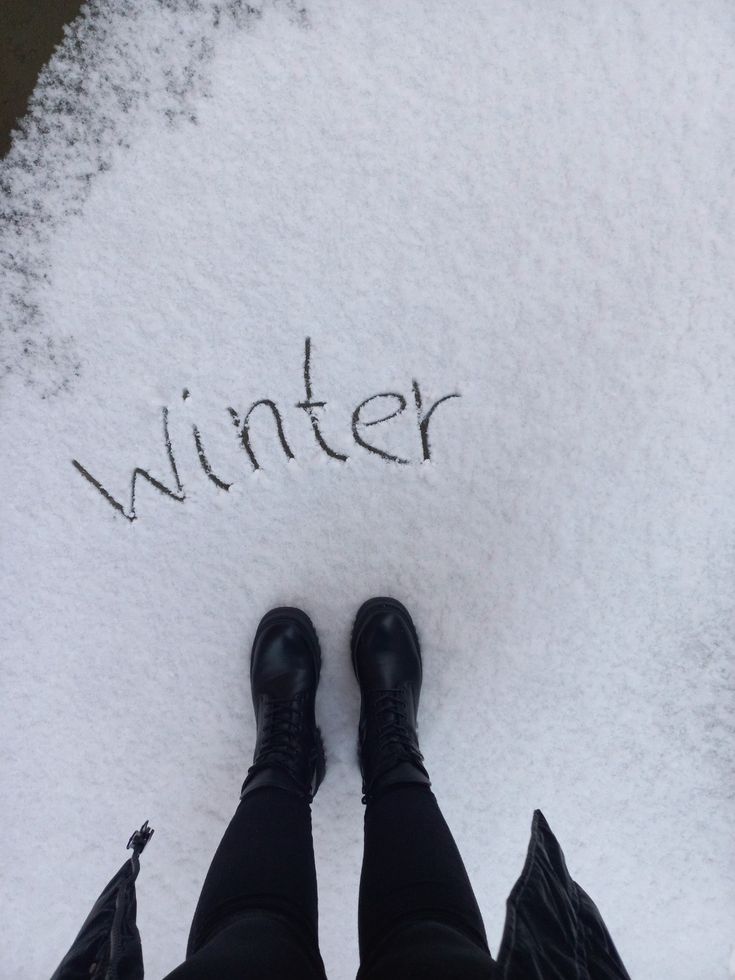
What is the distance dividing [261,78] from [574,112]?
13.4 inches

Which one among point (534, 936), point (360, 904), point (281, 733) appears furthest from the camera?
point (281, 733)

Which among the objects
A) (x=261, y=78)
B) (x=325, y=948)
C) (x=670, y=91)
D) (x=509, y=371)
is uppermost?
(x=261, y=78)

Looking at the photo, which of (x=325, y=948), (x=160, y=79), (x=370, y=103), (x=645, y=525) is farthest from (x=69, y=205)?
(x=325, y=948)

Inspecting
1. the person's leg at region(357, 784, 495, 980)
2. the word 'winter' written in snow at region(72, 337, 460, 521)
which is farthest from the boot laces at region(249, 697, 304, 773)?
the word 'winter' written in snow at region(72, 337, 460, 521)

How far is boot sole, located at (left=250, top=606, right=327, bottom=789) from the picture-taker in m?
0.68

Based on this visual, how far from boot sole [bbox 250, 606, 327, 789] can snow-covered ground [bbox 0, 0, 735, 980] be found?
0.02 meters

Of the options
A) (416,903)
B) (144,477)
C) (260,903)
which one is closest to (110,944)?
(260,903)

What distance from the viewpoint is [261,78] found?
0.66m

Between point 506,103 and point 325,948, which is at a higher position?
point 506,103

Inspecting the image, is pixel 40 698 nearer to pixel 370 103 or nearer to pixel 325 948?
pixel 325 948

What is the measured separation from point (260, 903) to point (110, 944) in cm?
11

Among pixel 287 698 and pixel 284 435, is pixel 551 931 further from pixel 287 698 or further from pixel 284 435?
pixel 284 435

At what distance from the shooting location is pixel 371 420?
0.68m

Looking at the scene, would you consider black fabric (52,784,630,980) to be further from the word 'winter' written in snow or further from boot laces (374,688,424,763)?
the word 'winter' written in snow
